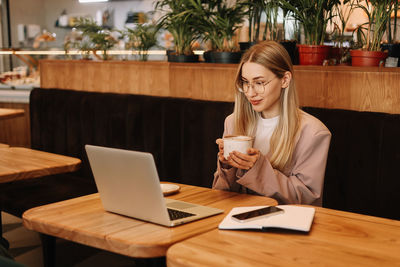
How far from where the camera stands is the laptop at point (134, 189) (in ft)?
4.60

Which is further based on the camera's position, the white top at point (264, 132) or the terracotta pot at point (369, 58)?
the terracotta pot at point (369, 58)

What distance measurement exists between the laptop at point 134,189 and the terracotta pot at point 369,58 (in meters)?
1.36

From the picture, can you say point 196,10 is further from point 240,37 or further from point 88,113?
point 240,37

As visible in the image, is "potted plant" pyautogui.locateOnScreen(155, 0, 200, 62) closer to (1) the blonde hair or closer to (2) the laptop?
(1) the blonde hair

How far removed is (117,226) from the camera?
1.46m

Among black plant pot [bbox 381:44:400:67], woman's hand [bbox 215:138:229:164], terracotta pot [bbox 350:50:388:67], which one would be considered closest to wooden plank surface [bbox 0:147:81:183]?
woman's hand [bbox 215:138:229:164]

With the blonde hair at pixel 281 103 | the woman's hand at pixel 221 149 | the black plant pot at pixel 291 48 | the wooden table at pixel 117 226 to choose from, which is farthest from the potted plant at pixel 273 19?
the wooden table at pixel 117 226

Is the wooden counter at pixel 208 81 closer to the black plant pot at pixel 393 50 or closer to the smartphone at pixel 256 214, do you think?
the black plant pot at pixel 393 50

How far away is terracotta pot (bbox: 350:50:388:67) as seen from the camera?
2.53 meters

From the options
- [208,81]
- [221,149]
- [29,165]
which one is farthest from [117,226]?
[208,81]

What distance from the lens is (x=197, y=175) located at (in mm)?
2992

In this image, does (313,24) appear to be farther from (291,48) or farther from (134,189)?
(134,189)

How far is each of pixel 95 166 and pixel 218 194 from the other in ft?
1.59

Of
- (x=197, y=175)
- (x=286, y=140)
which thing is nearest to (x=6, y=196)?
(x=197, y=175)
